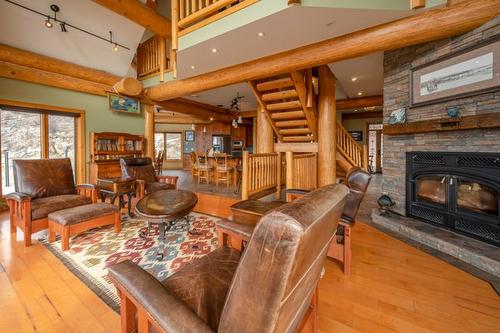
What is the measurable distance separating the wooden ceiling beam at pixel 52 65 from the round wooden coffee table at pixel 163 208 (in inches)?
145

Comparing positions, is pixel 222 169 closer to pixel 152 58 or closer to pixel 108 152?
pixel 108 152

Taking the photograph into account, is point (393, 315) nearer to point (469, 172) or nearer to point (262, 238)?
point (262, 238)

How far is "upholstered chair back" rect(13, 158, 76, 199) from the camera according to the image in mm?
2697

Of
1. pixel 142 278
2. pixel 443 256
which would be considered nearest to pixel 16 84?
pixel 142 278

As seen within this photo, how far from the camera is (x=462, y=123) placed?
2309 millimetres

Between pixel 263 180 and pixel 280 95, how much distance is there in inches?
67.7

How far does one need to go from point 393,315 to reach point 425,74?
2.90 meters

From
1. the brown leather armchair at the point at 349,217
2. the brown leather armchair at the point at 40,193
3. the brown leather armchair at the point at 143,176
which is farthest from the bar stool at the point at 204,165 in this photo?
the brown leather armchair at the point at 349,217

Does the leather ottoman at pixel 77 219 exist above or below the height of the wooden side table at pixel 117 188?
below

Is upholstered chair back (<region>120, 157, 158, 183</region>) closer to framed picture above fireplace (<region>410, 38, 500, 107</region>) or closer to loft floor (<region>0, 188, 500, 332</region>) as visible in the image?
loft floor (<region>0, 188, 500, 332</region>)

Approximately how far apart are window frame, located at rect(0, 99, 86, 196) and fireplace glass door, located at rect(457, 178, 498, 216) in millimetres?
6565

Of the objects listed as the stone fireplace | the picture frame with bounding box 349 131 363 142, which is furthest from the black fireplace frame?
the picture frame with bounding box 349 131 363 142

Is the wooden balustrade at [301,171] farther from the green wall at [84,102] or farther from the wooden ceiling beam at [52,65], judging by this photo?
the wooden ceiling beam at [52,65]

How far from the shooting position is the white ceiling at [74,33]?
140 inches
